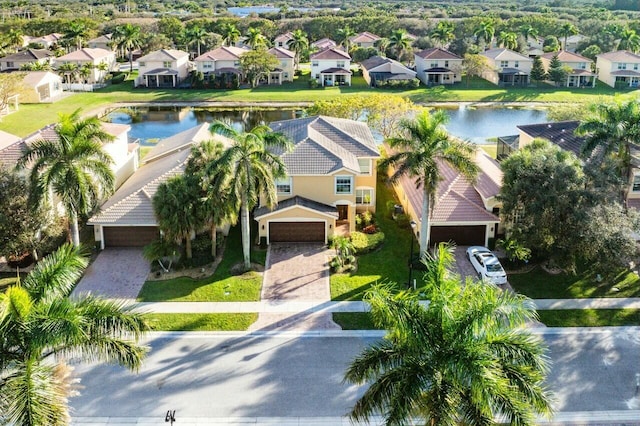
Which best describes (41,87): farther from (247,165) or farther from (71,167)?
(247,165)

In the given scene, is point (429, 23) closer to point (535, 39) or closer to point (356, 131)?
point (535, 39)

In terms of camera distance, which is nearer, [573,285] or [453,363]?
[453,363]

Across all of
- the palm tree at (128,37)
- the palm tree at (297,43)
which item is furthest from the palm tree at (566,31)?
the palm tree at (128,37)

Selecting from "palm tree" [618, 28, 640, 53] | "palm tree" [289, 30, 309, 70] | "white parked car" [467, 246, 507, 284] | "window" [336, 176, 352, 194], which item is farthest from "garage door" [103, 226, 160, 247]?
"palm tree" [618, 28, 640, 53]

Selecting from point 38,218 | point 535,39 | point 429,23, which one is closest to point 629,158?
point 38,218

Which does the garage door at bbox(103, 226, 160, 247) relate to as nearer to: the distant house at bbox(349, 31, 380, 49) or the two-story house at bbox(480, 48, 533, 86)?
the two-story house at bbox(480, 48, 533, 86)

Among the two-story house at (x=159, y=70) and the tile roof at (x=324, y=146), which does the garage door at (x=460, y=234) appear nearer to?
the tile roof at (x=324, y=146)

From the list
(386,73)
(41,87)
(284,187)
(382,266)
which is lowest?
(382,266)

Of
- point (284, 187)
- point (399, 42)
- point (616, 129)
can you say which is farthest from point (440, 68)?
point (284, 187)
